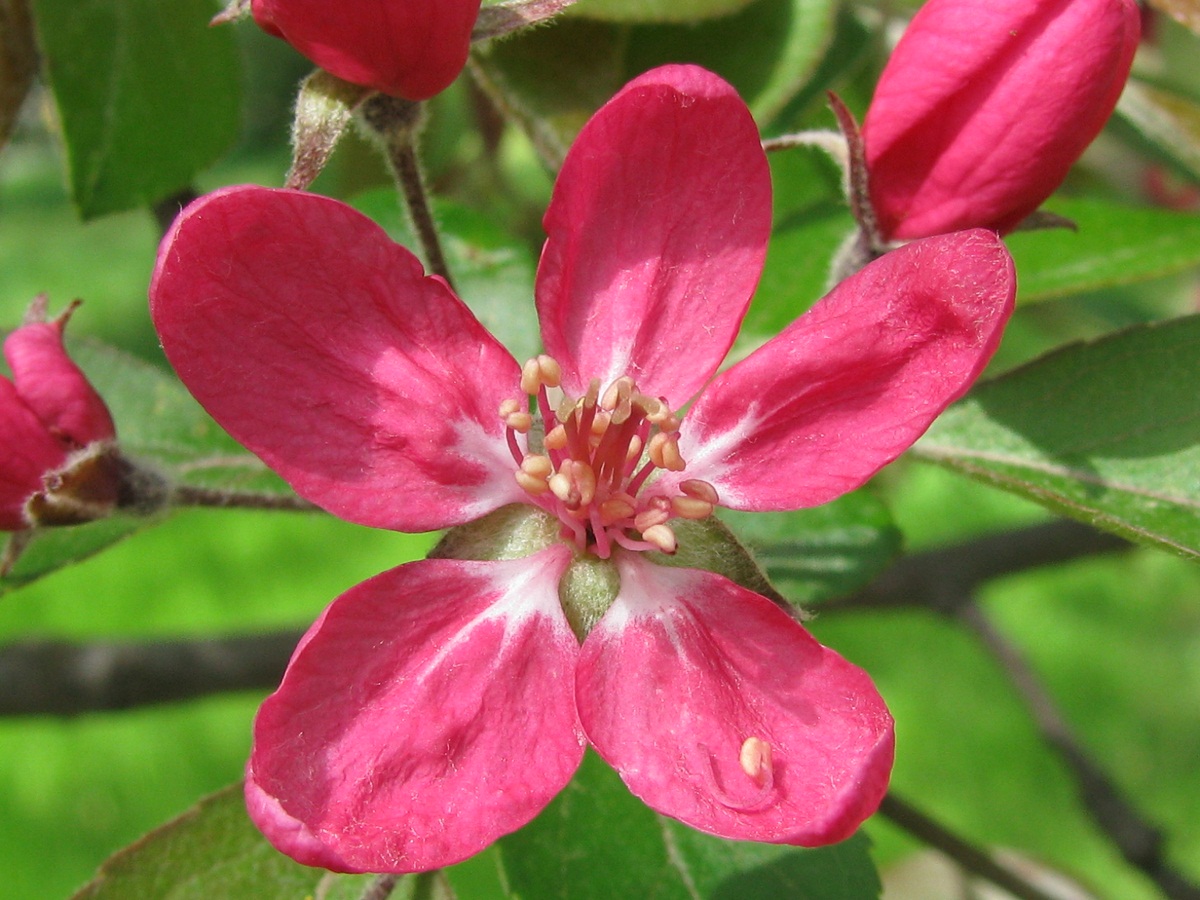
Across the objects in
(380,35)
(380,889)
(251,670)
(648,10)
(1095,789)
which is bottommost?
(1095,789)

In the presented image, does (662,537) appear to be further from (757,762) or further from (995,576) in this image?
(995,576)

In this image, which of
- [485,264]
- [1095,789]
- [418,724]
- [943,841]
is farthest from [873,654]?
[418,724]

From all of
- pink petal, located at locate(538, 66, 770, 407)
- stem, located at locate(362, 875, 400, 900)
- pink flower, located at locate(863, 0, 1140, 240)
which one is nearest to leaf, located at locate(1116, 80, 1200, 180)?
pink flower, located at locate(863, 0, 1140, 240)

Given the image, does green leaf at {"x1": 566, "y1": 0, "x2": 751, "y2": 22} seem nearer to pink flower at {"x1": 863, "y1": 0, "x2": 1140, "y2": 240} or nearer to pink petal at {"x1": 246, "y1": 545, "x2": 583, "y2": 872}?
pink flower at {"x1": 863, "y1": 0, "x2": 1140, "y2": 240}

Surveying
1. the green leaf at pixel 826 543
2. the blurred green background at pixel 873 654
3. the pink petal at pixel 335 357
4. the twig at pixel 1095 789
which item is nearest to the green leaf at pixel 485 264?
the green leaf at pixel 826 543

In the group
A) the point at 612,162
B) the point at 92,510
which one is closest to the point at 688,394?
the point at 612,162

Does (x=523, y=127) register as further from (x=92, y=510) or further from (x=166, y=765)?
(x=166, y=765)

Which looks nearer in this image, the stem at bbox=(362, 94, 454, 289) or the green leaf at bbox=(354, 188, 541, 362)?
the stem at bbox=(362, 94, 454, 289)
